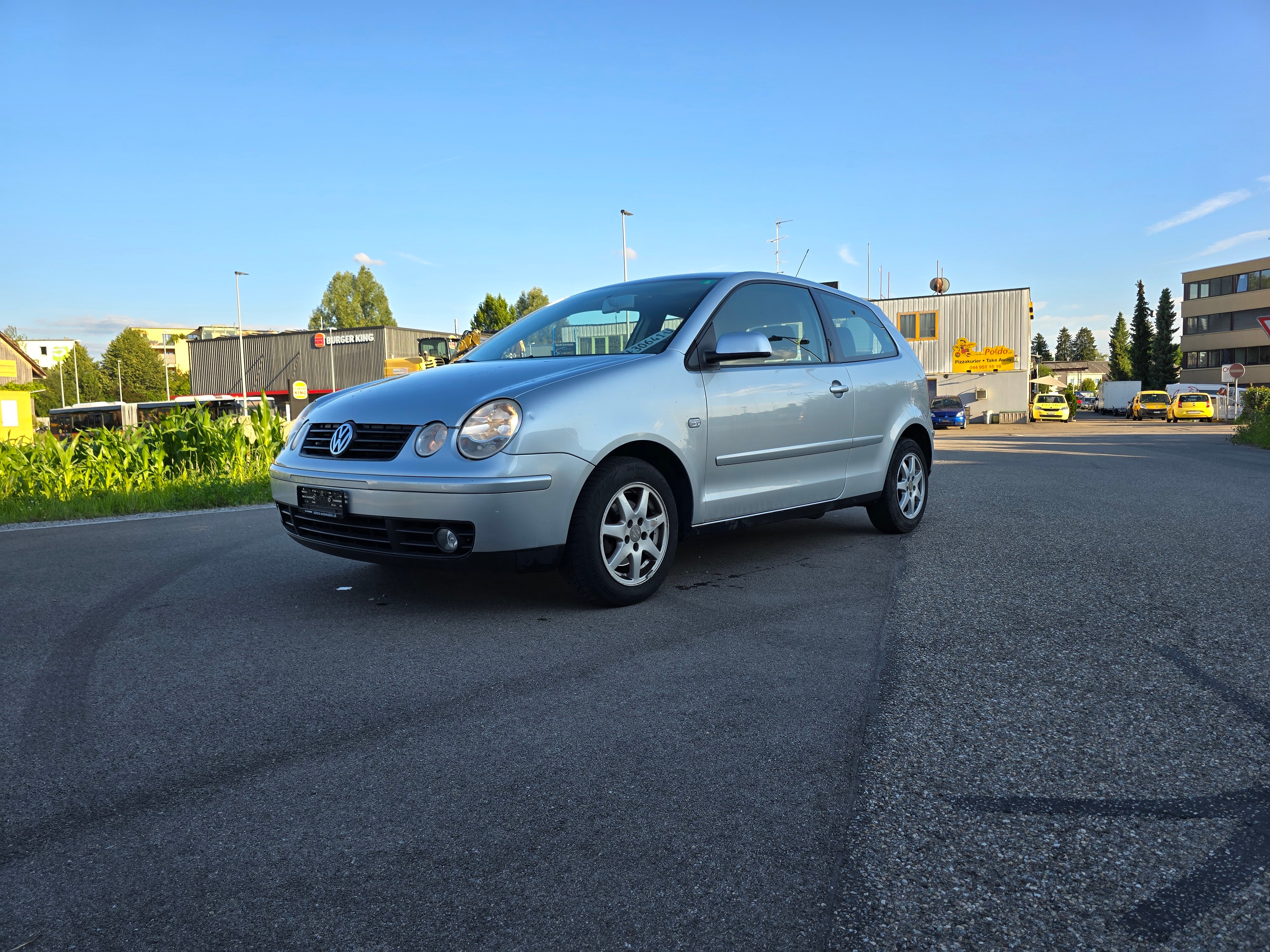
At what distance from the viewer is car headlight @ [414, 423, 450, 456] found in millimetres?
4145

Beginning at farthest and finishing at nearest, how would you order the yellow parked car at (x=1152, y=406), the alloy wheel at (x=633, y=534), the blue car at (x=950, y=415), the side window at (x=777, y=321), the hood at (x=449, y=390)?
the yellow parked car at (x=1152, y=406) → the blue car at (x=950, y=415) → the side window at (x=777, y=321) → the alloy wheel at (x=633, y=534) → the hood at (x=449, y=390)

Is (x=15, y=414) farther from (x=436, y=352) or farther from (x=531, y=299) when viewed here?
(x=531, y=299)

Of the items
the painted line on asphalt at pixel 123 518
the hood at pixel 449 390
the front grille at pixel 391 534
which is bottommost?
the painted line on asphalt at pixel 123 518

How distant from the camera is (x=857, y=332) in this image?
629 centimetres

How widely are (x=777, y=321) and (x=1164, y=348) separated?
322 ft

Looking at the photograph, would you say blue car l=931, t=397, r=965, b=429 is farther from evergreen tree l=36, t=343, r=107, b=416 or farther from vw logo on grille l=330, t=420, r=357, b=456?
evergreen tree l=36, t=343, r=107, b=416

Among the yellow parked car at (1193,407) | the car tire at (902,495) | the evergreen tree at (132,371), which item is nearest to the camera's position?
the car tire at (902,495)

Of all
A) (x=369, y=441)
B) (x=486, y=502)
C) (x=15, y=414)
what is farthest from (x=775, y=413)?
(x=15, y=414)

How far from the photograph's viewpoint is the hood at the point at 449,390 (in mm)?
4242

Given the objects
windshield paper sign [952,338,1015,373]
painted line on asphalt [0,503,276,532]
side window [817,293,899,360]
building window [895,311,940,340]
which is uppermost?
building window [895,311,940,340]

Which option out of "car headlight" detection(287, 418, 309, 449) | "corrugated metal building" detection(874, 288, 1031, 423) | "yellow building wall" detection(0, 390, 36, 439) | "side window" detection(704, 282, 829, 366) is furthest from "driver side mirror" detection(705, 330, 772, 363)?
"corrugated metal building" detection(874, 288, 1031, 423)

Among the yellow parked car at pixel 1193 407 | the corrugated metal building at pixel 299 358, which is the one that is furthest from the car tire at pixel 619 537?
the corrugated metal building at pixel 299 358

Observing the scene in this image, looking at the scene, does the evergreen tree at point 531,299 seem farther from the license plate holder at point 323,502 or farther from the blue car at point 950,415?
the license plate holder at point 323,502

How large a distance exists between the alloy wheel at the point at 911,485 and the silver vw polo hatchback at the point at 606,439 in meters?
0.51
